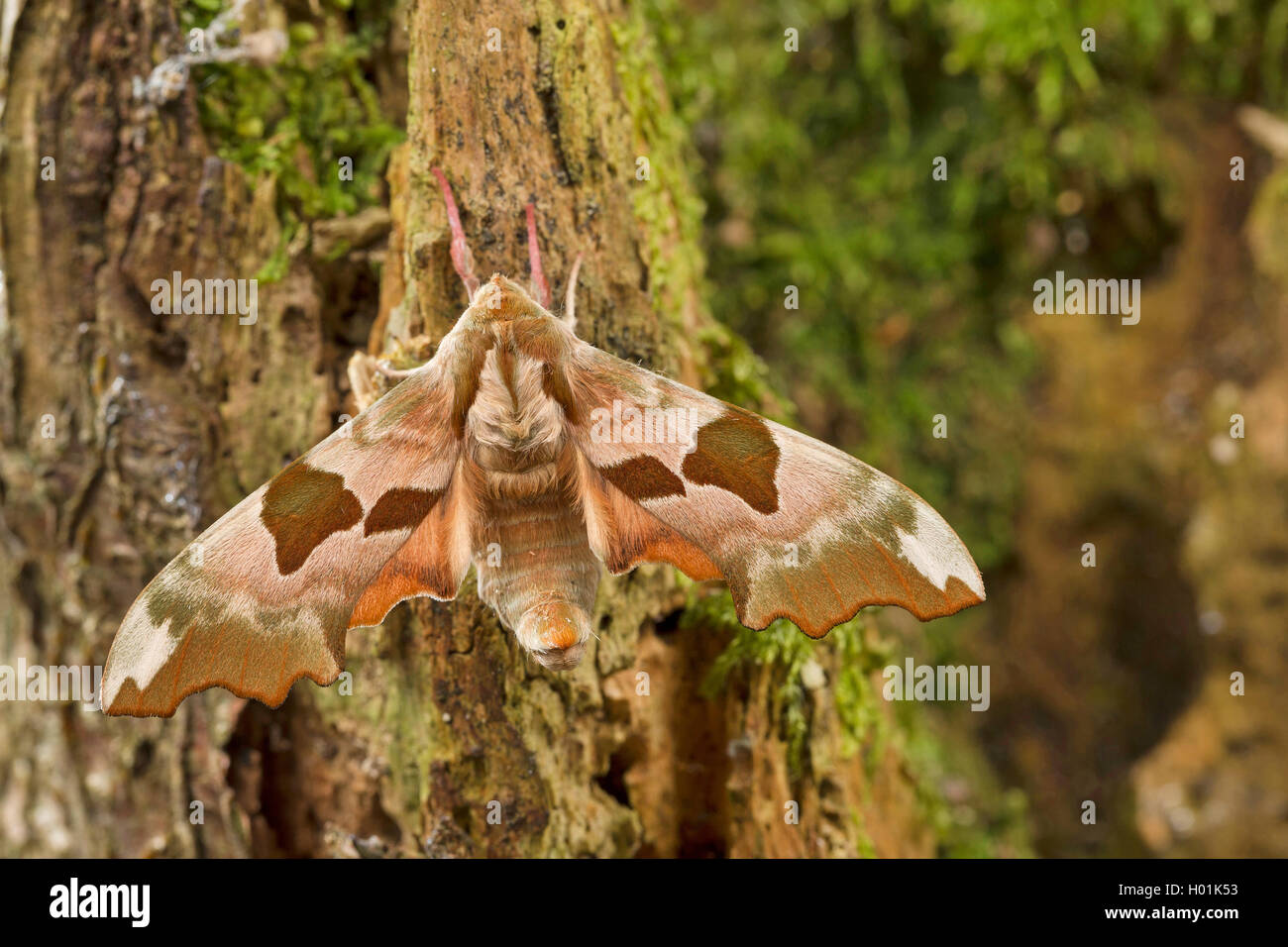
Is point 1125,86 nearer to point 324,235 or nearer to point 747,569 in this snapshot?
point 747,569

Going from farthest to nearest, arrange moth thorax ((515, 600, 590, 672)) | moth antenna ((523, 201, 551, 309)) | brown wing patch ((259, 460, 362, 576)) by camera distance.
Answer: moth antenna ((523, 201, 551, 309))
brown wing patch ((259, 460, 362, 576))
moth thorax ((515, 600, 590, 672))

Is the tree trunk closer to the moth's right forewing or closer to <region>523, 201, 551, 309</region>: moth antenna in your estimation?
<region>523, 201, 551, 309</region>: moth antenna

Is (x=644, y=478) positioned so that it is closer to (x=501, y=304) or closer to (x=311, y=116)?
(x=501, y=304)

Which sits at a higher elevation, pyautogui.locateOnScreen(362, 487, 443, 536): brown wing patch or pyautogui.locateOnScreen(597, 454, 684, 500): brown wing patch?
pyautogui.locateOnScreen(597, 454, 684, 500): brown wing patch

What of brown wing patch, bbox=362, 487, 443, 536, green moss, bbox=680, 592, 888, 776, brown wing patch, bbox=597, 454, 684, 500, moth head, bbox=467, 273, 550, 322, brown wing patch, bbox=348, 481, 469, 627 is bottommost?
green moss, bbox=680, 592, 888, 776

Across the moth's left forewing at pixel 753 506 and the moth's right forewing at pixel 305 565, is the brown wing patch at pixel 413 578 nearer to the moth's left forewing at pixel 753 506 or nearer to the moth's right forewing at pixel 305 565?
the moth's right forewing at pixel 305 565

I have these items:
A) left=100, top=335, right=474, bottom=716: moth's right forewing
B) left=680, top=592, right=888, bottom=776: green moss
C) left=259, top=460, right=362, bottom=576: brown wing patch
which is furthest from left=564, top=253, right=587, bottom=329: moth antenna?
left=680, top=592, right=888, bottom=776: green moss

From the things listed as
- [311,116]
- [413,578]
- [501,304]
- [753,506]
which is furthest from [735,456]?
[311,116]

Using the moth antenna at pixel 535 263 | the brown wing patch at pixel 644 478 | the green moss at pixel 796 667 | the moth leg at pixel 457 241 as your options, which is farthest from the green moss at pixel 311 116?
the green moss at pixel 796 667
